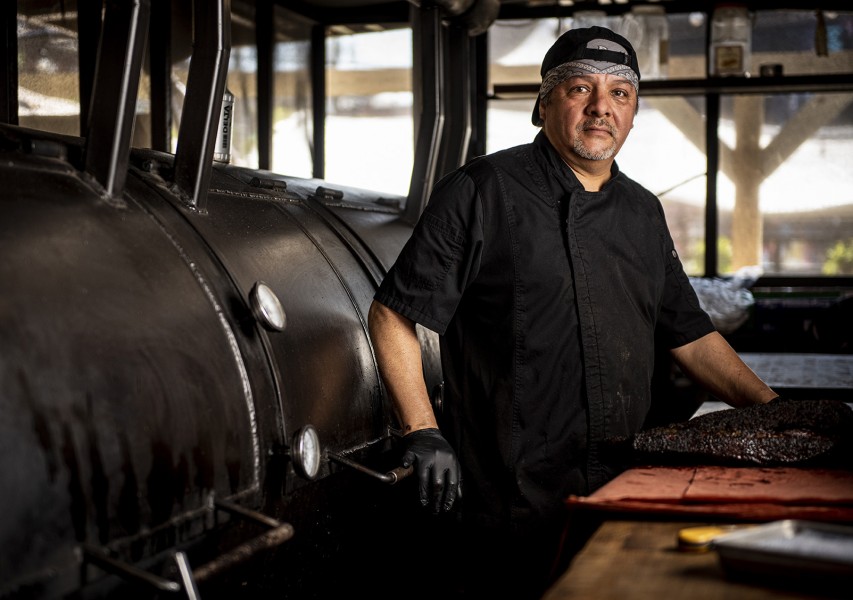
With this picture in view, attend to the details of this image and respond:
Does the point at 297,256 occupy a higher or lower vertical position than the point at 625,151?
lower

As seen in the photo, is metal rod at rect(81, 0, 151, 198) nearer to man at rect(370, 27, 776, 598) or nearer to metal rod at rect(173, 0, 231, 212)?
metal rod at rect(173, 0, 231, 212)

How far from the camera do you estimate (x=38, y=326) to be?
1291 millimetres

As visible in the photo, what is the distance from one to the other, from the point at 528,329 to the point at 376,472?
0.49 m

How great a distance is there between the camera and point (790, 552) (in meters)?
1.15

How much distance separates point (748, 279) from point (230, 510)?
361cm

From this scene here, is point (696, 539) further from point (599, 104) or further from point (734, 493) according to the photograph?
point (599, 104)

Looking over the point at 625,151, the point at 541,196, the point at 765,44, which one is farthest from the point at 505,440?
the point at 765,44

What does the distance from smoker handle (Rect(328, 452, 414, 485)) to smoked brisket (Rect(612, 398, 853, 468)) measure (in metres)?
0.44

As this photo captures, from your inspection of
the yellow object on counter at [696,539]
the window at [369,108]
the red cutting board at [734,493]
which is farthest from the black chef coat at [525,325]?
the window at [369,108]

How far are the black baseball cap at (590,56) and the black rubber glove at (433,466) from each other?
90 centimetres

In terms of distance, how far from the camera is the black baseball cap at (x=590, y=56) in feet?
7.43

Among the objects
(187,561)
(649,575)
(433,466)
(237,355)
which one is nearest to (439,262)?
(433,466)

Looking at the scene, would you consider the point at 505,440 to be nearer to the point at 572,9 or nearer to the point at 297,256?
the point at 297,256

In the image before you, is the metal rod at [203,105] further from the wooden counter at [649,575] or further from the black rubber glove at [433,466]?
the wooden counter at [649,575]
